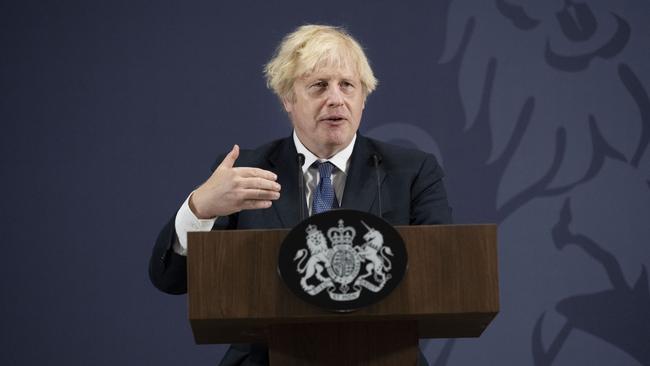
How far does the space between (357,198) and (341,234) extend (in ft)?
1.74

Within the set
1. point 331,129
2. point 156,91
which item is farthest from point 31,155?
point 331,129

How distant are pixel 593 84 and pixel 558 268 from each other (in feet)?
2.19

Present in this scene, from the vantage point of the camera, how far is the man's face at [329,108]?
2.20 metres

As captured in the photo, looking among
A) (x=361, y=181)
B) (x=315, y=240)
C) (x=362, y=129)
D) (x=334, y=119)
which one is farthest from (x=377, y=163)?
(x=362, y=129)

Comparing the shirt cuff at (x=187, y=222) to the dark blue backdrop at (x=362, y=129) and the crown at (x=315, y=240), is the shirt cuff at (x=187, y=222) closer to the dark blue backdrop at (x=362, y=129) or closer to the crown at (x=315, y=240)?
the crown at (x=315, y=240)

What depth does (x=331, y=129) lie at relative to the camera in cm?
220

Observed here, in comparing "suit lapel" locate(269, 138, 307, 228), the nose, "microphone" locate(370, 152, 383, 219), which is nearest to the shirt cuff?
"suit lapel" locate(269, 138, 307, 228)

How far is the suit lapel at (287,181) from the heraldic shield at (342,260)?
489mm

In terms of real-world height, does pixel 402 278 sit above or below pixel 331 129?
below

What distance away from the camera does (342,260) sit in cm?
154

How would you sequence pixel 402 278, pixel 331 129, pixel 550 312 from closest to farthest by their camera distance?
1. pixel 402 278
2. pixel 331 129
3. pixel 550 312

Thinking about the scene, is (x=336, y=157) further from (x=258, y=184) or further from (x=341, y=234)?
(x=341, y=234)

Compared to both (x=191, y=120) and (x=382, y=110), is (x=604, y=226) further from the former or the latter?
(x=191, y=120)

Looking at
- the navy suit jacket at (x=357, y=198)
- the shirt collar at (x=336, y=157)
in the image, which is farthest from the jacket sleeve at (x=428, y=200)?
the shirt collar at (x=336, y=157)
